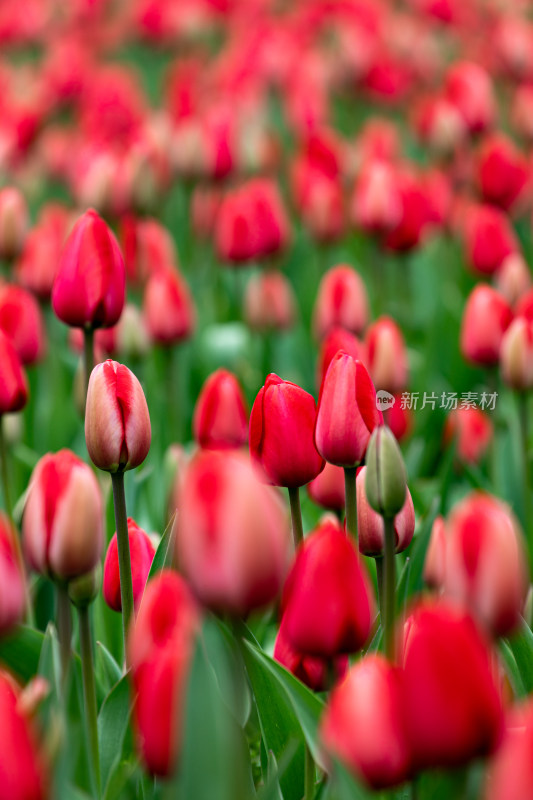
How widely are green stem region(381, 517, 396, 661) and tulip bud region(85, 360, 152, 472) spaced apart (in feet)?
0.91

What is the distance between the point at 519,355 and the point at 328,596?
0.82m

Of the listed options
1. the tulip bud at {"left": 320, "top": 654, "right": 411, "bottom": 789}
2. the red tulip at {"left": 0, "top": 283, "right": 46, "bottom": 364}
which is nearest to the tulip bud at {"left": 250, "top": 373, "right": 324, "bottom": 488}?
the tulip bud at {"left": 320, "top": 654, "right": 411, "bottom": 789}

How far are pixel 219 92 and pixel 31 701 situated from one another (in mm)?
3718

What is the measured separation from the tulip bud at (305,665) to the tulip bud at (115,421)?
0.77 ft

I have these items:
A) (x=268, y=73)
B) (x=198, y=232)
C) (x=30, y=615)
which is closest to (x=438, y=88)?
(x=268, y=73)

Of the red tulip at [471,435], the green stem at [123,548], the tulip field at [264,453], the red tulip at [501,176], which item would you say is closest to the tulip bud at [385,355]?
the tulip field at [264,453]

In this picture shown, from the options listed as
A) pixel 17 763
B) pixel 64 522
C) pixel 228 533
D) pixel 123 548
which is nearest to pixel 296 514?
pixel 123 548

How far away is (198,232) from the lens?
3070 mm

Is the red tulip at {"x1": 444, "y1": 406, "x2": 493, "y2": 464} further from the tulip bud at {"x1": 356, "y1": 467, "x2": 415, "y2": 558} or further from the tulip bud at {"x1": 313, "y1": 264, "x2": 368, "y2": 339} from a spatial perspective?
the tulip bud at {"x1": 356, "y1": 467, "x2": 415, "y2": 558}

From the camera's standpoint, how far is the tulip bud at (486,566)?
0.73m

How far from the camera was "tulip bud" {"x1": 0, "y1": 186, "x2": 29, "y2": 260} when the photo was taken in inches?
86.5

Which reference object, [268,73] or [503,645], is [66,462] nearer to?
[503,645]

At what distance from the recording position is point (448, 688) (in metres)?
0.60

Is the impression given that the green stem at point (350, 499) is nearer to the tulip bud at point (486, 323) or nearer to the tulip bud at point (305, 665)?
the tulip bud at point (305, 665)
